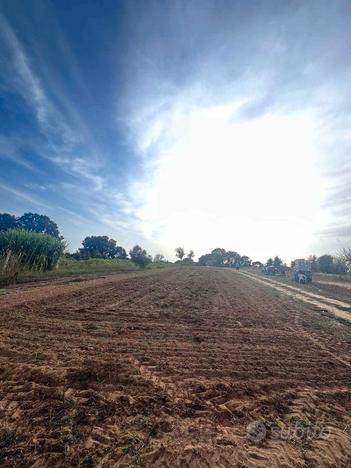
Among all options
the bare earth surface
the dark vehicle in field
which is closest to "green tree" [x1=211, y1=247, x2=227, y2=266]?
the dark vehicle in field

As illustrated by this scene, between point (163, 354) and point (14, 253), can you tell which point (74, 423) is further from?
point (14, 253)

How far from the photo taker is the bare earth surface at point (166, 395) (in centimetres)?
246

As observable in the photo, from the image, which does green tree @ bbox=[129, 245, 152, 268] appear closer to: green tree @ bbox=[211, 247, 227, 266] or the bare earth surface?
the bare earth surface

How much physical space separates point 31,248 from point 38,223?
3618 cm

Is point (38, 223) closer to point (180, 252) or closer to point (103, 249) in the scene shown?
point (103, 249)

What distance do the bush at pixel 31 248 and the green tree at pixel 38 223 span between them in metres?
32.2

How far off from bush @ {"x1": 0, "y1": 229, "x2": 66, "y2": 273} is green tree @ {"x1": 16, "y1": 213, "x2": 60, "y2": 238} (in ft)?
106

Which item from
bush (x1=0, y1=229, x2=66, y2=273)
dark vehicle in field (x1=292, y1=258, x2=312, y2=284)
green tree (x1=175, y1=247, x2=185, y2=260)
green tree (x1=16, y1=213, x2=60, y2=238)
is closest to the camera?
bush (x1=0, y1=229, x2=66, y2=273)

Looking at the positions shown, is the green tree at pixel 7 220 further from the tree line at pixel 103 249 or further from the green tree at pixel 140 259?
the green tree at pixel 140 259

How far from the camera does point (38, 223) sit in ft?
161

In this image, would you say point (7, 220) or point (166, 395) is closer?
point (166, 395)

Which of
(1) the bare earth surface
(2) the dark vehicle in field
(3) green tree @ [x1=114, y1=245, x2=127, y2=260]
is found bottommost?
(1) the bare earth surface

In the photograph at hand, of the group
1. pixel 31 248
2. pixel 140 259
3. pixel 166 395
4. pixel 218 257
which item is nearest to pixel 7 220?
pixel 140 259

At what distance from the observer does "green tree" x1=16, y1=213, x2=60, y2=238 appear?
47891 mm
